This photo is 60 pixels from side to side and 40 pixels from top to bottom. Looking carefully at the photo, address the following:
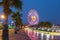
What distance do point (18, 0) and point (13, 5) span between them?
0.59 m

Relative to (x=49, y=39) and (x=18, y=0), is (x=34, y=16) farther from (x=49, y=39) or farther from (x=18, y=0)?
(x=49, y=39)

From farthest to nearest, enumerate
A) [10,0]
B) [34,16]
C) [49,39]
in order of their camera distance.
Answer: [34,16]
[10,0]
[49,39]

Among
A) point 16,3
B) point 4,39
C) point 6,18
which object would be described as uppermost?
point 16,3

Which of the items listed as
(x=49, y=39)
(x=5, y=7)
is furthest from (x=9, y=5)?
(x=49, y=39)

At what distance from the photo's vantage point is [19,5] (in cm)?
1789

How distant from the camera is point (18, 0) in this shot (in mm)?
17891

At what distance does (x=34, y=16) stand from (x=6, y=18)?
672 cm

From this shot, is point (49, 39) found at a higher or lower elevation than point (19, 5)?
lower

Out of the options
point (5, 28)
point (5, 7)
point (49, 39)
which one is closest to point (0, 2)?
point (5, 7)

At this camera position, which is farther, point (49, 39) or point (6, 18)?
point (6, 18)

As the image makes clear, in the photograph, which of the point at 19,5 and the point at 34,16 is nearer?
the point at 19,5

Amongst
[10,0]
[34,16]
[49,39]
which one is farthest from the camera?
[34,16]

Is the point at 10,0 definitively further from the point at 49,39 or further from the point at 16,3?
the point at 49,39

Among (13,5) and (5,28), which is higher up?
(13,5)
